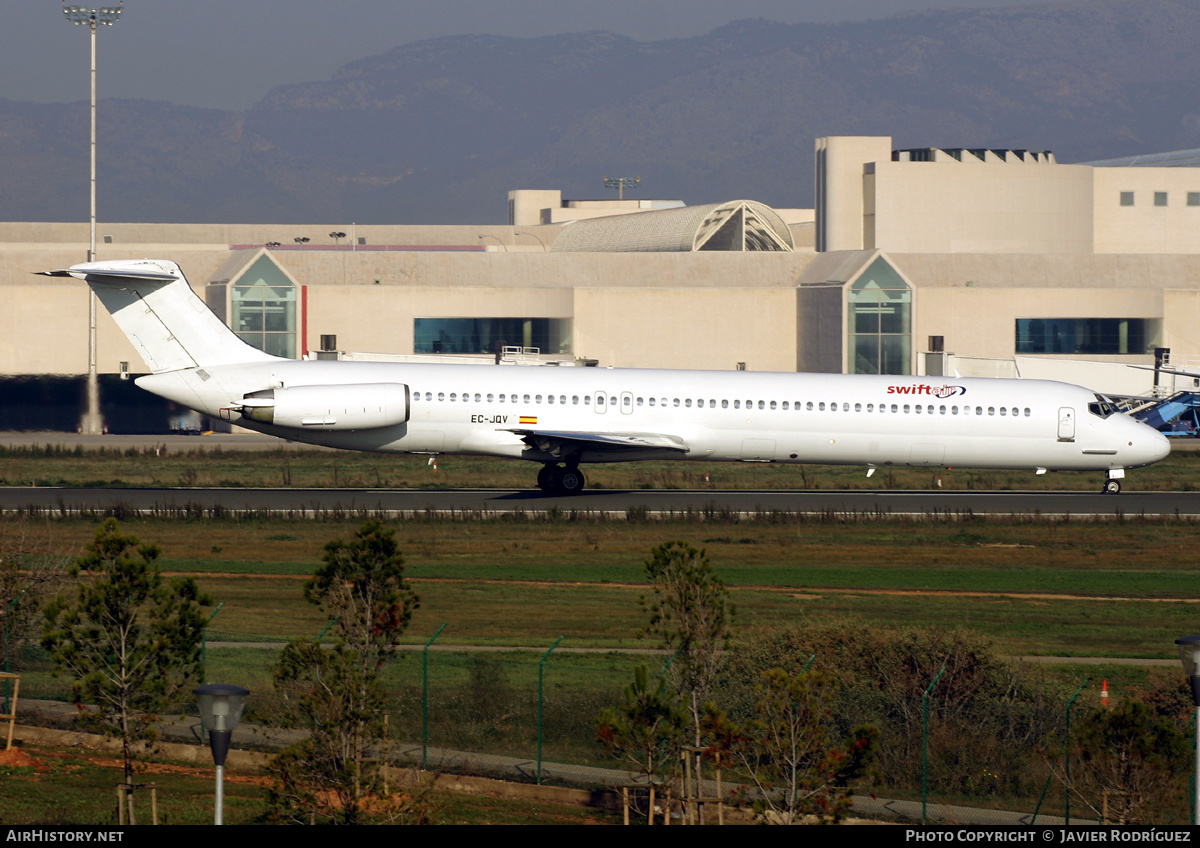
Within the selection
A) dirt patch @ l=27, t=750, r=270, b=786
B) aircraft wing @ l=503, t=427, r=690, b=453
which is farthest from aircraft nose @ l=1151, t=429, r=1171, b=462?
dirt patch @ l=27, t=750, r=270, b=786

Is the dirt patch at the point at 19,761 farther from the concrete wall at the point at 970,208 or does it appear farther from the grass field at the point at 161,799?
the concrete wall at the point at 970,208

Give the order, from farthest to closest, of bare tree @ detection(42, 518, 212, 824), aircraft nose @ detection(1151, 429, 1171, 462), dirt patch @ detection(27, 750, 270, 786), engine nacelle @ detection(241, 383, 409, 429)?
aircraft nose @ detection(1151, 429, 1171, 462) → engine nacelle @ detection(241, 383, 409, 429) → dirt patch @ detection(27, 750, 270, 786) → bare tree @ detection(42, 518, 212, 824)

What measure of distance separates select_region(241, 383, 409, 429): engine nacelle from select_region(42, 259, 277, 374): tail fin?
187cm

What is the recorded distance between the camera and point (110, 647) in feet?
44.6

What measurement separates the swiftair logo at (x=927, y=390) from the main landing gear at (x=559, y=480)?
9025mm

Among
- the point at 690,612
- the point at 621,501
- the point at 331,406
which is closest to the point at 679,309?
the point at 621,501

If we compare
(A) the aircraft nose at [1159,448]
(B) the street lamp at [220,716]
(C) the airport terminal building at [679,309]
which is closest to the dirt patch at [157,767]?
(B) the street lamp at [220,716]

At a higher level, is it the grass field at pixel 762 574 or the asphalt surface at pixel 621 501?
A: the asphalt surface at pixel 621 501

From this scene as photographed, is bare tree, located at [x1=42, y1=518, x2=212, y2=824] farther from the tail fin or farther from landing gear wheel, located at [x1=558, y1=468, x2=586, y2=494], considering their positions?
landing gear wheel, located at [x1=558, y1=468, x2=586, y2=494]

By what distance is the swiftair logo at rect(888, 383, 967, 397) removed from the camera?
37.5 metres

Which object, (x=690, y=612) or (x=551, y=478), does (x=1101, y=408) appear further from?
(x=690, y=612)

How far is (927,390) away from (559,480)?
1053 cm

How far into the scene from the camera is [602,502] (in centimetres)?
3681

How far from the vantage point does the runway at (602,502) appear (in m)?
34.3
